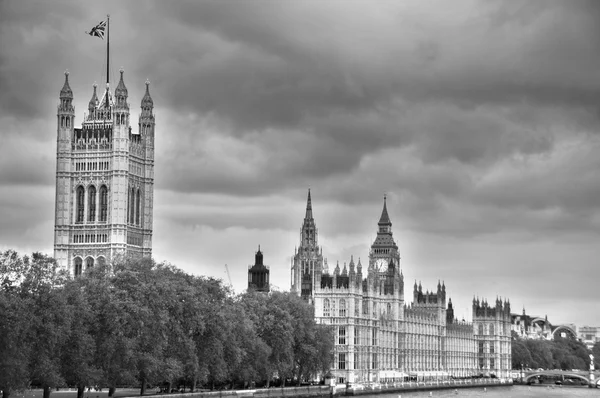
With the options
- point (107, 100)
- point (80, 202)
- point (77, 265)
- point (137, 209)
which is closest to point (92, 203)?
point (80, 202)

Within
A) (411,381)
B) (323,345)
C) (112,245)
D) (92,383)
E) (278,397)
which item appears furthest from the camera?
(411,381)

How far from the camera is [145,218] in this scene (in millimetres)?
188750

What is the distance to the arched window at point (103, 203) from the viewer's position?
18425 cm

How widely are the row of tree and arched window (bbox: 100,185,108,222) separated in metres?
48.7

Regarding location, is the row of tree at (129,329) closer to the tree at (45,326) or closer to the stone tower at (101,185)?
the tree at (45,326)

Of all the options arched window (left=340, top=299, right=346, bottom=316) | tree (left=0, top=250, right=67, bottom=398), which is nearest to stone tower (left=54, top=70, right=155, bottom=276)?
arched window (left=340, top=299, right=346, bottom=316)

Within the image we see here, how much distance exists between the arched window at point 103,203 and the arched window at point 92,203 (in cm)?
96

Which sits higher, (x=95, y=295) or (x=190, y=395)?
(x=95, y=295)

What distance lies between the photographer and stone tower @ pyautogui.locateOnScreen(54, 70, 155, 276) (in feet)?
600

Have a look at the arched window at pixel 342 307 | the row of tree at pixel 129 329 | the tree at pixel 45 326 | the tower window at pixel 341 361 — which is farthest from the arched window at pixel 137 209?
the tree at pixel 45 326

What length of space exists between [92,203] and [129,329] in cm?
8490

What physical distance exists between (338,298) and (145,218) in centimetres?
2955

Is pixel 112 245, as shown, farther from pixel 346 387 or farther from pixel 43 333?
pixel 43 333

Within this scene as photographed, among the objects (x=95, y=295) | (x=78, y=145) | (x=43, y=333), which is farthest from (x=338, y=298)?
(x=43, y=333)
